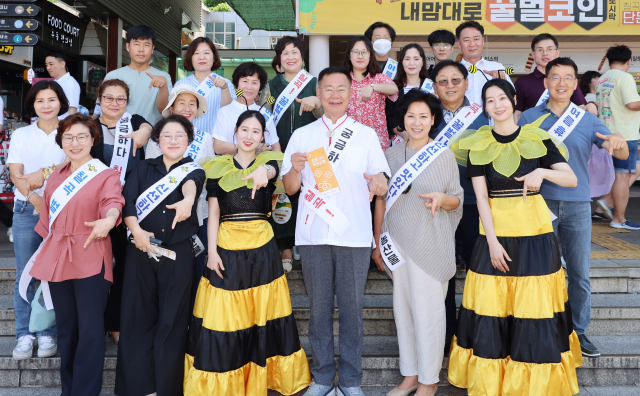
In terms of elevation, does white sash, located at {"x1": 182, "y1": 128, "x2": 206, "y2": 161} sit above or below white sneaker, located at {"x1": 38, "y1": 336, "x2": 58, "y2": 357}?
above

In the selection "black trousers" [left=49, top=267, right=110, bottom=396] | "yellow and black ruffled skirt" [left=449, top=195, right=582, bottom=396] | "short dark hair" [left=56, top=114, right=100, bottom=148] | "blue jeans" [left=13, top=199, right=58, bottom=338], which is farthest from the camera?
"blue jeans" [left=13, top=199, right=58, bottom=338]

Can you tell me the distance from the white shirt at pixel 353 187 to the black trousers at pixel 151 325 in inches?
31.5

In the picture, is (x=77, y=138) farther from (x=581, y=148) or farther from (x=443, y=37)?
(x=581, y=148)

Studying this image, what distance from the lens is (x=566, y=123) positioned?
125 inches

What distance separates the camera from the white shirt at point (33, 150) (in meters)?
3.28

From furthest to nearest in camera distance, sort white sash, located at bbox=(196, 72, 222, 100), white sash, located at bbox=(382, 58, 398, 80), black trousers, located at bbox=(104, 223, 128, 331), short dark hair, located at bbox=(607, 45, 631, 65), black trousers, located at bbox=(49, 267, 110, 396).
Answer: short dark hair, located at bbox=(607, 45, 631, 65), white sash, located at bbox=(382, 58, 398, 80), white sash, located at bbox=(196, 72, 222, 100), black trousers, located at bbox=(104, 223, 128, 331), black trousers, located at bbox=(49, 267, 110, 396)

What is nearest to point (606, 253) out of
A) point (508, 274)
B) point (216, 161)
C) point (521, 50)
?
point (508, 274)

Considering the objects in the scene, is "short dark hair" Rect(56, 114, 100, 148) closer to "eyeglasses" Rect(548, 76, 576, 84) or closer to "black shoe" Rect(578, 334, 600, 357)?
"eyeglasses" Rect(548, 76, 576, 84)

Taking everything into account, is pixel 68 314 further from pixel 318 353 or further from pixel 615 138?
pixel 615 138

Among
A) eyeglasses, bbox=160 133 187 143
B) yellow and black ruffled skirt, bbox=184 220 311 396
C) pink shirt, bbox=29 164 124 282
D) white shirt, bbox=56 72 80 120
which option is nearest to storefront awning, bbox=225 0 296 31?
white shirt, bbox=56 72 80 120

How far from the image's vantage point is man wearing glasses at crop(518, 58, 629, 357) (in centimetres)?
316

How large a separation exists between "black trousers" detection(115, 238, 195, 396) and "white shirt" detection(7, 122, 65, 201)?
1028mm

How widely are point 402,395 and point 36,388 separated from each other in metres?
2.47

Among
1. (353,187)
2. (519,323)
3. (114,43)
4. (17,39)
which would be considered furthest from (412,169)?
(114,43)
